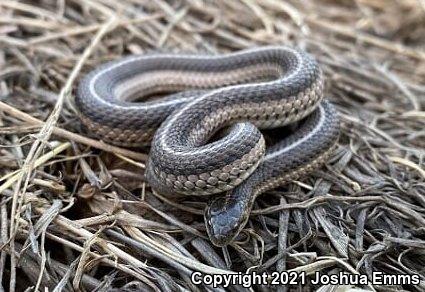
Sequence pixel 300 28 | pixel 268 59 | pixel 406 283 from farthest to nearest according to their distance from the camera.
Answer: pixel 300 28, pixel 268 59, pixel 406 283

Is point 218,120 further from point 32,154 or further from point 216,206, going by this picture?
point 32,154

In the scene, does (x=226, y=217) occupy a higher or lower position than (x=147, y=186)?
higher

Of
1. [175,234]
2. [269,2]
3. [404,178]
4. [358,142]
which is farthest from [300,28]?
[175,234]

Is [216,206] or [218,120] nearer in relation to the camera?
[216,206]

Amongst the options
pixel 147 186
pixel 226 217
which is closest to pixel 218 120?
pixel 147 186

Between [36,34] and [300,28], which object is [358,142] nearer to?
[300,28]
